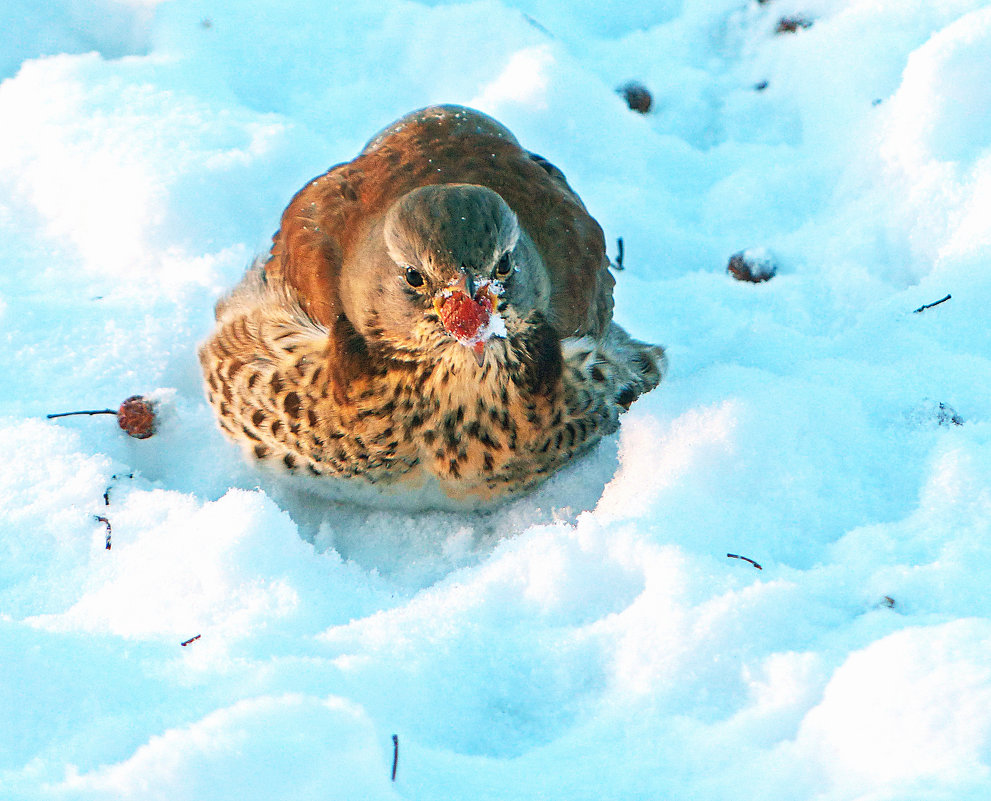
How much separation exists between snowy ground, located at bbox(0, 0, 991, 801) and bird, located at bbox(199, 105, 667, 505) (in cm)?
20

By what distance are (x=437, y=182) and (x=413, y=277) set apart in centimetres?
61

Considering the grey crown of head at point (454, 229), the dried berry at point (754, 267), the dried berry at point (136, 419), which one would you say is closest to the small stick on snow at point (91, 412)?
the dried berry at point (136, 419)

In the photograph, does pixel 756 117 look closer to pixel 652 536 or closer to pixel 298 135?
pixel 298 135

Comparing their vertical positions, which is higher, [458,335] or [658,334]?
[458,335]

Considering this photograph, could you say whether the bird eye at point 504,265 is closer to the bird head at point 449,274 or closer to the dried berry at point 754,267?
the bird head at point 449,274

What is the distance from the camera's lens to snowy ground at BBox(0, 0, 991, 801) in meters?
1.88

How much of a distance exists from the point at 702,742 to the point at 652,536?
0.66 meters

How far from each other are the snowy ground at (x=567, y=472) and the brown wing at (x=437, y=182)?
453mm

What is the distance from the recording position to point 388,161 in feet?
10.4

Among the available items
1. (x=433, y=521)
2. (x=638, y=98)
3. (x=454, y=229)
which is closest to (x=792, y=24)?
(x=638, y=98)

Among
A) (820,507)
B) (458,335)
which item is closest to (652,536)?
(820,507)

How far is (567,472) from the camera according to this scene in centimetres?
314

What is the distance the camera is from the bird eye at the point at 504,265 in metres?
2.55

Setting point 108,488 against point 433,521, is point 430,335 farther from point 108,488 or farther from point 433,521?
point 108,488
